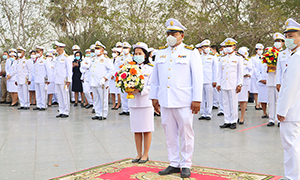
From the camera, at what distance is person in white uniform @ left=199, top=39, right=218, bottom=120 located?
10820 mm

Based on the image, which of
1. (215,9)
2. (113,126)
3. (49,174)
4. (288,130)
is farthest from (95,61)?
(215,9)

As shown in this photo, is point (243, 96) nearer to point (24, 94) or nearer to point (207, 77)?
point (207, 77)

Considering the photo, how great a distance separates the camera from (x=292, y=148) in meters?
4.19

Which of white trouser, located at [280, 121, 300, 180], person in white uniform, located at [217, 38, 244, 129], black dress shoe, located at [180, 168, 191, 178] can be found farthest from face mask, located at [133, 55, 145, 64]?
person in white uniform, located at [217, 38, 244, 129]

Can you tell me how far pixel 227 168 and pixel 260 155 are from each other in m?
1.17

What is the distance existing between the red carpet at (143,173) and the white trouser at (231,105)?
4.14m

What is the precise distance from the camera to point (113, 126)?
30.9 ft

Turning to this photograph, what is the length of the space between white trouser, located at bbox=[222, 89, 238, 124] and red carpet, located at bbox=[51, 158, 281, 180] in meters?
4.14

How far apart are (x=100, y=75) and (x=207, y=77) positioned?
11.6 feet

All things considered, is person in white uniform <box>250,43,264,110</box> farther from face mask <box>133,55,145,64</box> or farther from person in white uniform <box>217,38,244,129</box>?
face mask <box>133,55,145,64</box>

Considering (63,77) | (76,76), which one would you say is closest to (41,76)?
(76,76)

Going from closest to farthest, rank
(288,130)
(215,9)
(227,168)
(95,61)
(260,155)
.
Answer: (288,130)
(227,168)
(260,155)
(95,61)
(215,9)

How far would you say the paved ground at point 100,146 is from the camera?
5430 mm

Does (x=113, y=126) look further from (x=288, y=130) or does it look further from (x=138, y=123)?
(x=288, y=130)
